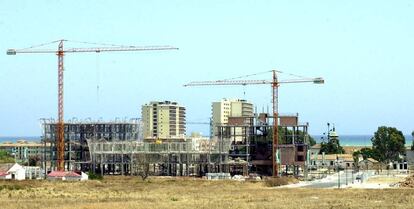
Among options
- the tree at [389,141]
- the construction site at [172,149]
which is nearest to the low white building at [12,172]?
the construction site at [172,149]

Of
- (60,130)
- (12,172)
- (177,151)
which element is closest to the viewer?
(12,172)

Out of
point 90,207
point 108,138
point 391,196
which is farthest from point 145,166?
point 90,207

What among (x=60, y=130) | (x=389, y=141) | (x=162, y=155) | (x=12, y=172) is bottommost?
(x=12, y=172)

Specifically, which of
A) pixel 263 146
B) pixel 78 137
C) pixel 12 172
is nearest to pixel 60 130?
pixel 78 137

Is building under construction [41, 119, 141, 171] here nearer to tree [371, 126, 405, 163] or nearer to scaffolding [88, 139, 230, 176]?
scaffolding [88, 139, 230, 176]

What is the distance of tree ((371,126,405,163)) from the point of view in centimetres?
19425

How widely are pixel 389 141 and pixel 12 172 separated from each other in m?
95.7

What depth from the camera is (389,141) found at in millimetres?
195625

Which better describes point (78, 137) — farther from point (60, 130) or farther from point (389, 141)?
point (389, 141)

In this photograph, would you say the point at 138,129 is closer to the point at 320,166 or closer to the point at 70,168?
the point at 70,168

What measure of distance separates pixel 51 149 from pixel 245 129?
124ft

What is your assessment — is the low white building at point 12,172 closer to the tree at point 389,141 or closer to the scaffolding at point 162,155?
the scaffolding at point 162,155

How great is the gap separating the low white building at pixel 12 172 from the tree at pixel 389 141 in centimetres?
9036

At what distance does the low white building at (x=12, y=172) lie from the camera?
130 meters
